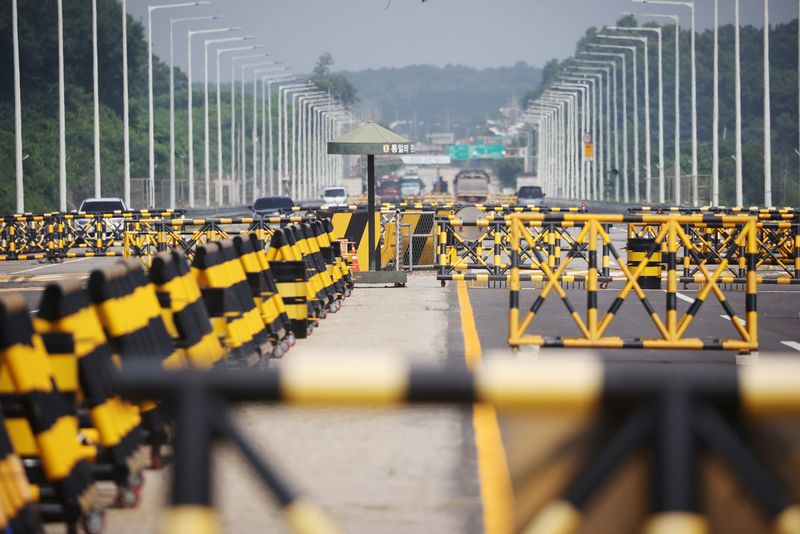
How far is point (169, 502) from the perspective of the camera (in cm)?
323

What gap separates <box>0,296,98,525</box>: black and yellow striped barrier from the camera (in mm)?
7117

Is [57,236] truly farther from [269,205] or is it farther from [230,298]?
[230,298]

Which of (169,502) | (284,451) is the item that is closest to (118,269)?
(284,451)

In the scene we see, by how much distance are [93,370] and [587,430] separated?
5.21 meters

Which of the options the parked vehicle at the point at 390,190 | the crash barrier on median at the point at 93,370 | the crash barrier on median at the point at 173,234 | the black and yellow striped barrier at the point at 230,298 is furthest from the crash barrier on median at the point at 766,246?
the parked vehicle at the point at 390,190

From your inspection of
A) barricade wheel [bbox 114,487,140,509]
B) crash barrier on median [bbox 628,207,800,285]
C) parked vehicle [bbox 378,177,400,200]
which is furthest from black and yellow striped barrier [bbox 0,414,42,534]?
parked vehicle [bbox 378,177,400,200]

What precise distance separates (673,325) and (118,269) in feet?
21.9

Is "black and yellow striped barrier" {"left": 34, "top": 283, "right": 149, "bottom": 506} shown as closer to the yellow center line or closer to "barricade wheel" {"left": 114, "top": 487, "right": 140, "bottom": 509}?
"barricade wheel" {"left": 114, "top": 487, "right": 140, "bottom": 509}

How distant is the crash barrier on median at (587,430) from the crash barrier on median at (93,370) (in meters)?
1.69

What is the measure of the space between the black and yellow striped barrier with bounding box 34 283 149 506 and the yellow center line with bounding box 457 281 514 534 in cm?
175

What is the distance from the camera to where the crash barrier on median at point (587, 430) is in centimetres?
310

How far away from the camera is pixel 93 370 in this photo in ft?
26.4

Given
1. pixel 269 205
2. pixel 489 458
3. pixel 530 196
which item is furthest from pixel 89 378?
pixel 530 196

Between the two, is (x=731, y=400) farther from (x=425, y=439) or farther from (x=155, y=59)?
(x=155, y=59)
